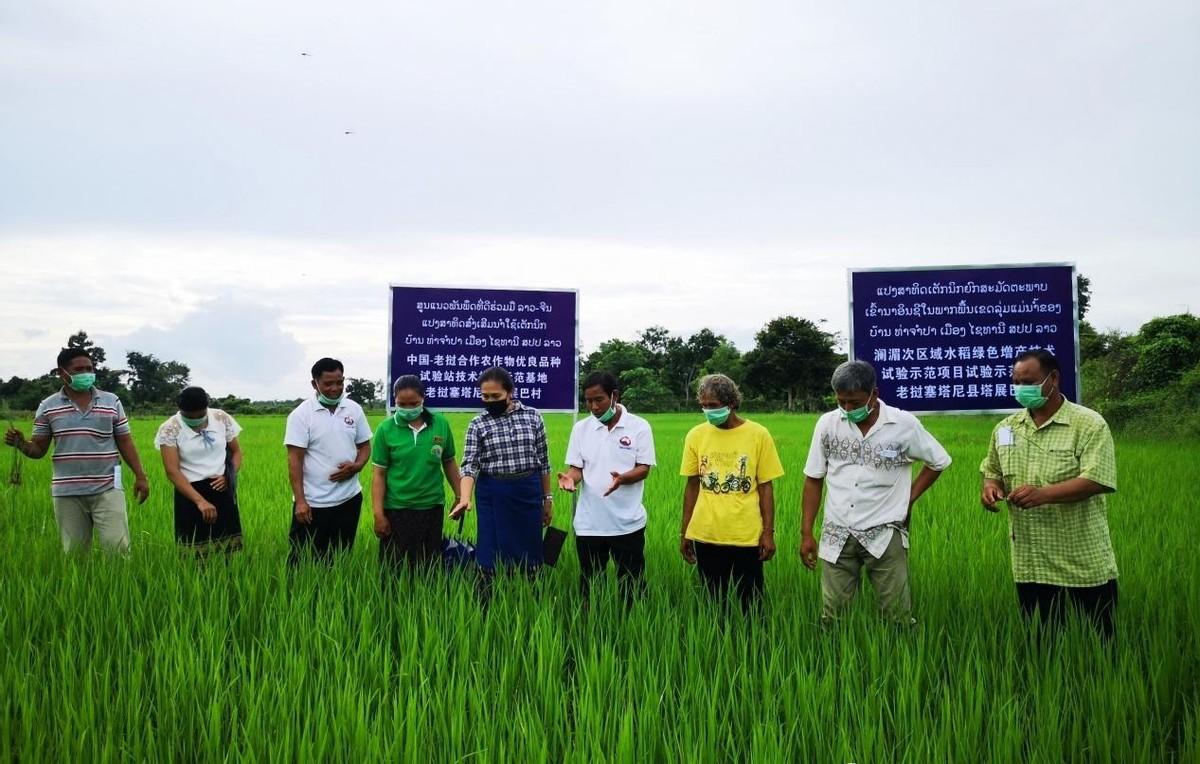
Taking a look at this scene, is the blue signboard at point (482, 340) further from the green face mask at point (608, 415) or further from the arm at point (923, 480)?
the arm at point (923, 480)

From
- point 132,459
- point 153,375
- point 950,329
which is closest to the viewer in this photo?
point 132,459

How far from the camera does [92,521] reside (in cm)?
600

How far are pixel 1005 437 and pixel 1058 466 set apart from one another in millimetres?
318

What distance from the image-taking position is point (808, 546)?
4402 millimetres

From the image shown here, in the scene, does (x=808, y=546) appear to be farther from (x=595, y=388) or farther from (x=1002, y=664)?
(x=595, y=388)

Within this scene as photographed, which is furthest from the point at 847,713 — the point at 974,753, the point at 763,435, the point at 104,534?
the point at 104,534

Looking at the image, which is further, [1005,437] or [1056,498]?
[1005,437]

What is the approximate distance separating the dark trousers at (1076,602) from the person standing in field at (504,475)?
9.04ft

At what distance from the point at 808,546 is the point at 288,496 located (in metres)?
7.63

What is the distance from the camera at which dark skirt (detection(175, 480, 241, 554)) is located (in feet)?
19.2

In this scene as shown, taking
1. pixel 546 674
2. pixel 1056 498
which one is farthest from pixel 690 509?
pixel 1056 498

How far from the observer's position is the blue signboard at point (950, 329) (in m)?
6.32

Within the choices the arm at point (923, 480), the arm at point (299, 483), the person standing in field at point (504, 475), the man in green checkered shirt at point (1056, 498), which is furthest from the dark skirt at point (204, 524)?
the man in green checkered shirt at point (1056, 498)

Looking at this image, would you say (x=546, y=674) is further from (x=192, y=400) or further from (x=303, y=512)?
(x=192, y=400)
